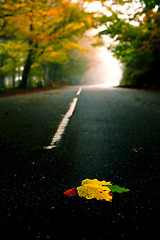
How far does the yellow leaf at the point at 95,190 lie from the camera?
1.40 meters

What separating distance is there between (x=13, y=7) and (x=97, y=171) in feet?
31.9

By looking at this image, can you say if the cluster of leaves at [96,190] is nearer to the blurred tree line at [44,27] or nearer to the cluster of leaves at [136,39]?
the cluster of leaves at [136,39]

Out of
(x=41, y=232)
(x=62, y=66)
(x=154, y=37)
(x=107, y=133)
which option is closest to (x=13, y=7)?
(x=154, y=37)

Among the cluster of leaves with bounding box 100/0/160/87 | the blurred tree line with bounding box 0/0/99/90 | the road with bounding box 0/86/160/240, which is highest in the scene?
the blurred tree line with bounding box 0/0/99/90

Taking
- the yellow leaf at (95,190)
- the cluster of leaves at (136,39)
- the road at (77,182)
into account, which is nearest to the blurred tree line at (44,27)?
the cluster of leaves at (136,39)

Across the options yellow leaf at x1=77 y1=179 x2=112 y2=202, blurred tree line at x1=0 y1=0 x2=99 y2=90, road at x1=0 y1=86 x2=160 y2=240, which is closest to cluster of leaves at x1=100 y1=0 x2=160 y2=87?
blurred tree line at x1=0 y1=0 x2=99 y2=90

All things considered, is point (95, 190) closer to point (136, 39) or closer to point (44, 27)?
point (136, 39)

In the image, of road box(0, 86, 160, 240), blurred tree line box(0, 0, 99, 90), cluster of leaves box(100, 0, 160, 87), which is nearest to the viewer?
road box(0, 86, 160, 240)

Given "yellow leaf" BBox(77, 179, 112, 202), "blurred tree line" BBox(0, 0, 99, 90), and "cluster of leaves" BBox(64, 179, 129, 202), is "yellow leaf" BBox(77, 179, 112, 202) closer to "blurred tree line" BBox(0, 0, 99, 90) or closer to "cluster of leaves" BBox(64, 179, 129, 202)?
"cluster of leaves" BBox(64, 179, 129, 202)

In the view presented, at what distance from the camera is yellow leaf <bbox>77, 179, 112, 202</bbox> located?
1.40 meters

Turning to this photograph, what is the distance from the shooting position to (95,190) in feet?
4.78

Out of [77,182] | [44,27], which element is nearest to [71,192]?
[77,182]

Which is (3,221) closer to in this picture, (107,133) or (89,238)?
(89,238)

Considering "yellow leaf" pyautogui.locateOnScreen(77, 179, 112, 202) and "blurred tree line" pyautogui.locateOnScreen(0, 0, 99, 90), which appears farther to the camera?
"blurred tree line" pyautogui.locateOnScreen(0, 0, 99, 90)
